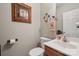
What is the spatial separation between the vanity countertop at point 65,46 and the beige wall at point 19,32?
0.21 meters

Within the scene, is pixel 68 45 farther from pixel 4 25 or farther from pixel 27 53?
pixel 4 25

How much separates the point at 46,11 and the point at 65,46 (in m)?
0.53

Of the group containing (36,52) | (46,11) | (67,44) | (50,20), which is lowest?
(36,52)

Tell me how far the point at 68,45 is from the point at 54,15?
0.44 meters

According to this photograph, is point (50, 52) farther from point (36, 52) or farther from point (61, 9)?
point (61, 9)

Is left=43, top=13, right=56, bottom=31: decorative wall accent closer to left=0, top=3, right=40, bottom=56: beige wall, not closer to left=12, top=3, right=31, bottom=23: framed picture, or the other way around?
left=0, top=3, right=40, bottom=56: beige wall

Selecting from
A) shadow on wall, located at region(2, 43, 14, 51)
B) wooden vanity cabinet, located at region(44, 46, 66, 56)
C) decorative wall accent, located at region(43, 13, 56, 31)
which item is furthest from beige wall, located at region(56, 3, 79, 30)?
shadow on wall, located at region(2, 43, 14, 51)

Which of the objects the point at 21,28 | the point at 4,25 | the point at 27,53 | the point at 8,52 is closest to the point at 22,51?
the point at 27,53

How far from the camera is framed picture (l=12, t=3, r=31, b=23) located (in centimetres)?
137

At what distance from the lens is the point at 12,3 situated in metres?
1.36

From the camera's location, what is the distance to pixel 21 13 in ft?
4.62

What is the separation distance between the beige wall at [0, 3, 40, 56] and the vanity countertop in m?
0.21

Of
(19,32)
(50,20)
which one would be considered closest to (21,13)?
(19,32)

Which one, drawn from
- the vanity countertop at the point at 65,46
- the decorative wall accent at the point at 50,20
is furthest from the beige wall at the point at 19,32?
the vanity countertop at the point at 65,46
